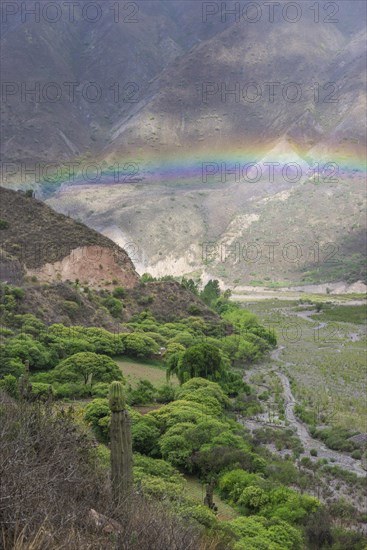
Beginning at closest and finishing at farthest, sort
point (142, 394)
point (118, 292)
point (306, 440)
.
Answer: point (306, 440), point (142, 394), point (118, 292)

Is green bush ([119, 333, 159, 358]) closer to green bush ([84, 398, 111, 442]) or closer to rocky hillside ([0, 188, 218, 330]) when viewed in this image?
rocky hillside ([0, 188, 218, 330])

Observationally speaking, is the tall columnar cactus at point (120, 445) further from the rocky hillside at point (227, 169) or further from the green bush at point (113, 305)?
the rocky hillside at point (227, 169)

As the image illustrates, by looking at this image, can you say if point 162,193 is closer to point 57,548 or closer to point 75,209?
point 75,209

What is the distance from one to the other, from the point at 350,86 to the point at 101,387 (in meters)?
156

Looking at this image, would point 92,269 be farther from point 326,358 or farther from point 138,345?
point 326,358

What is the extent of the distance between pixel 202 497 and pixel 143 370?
2053 centimetres

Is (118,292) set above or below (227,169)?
below

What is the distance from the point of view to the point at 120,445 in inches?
463

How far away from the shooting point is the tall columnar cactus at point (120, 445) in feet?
37.0

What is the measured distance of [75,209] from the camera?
465 ft

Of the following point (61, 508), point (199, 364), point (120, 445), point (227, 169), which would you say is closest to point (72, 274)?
point (199, 364)

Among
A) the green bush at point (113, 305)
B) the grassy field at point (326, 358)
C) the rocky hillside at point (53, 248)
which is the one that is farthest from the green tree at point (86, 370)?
the rocky hillside at point (53, 248)

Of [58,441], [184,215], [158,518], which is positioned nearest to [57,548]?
[158,518]

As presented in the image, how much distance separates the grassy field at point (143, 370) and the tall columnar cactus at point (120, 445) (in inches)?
835
